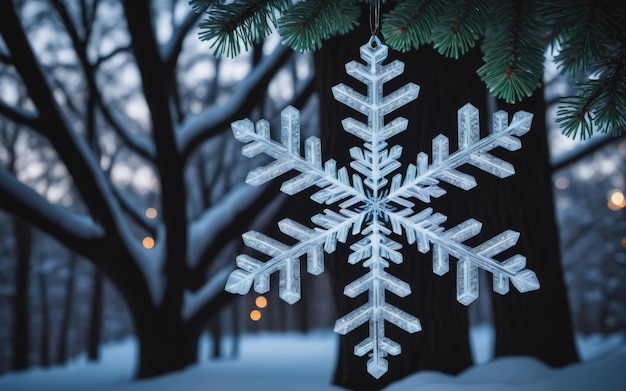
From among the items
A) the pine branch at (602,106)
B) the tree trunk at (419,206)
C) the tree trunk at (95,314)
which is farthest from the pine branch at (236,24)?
the tree trunk at (95,314)

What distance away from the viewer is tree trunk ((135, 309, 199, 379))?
16.0ft

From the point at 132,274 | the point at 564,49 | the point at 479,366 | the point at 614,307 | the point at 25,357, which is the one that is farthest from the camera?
the point at 614,307

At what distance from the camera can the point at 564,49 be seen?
1.73 metres

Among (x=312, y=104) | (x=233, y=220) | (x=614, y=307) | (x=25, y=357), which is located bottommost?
(x=25, y=357)

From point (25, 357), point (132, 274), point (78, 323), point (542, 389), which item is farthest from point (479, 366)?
point (78, 323)

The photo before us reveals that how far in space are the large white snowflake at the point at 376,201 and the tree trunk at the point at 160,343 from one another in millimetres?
3525

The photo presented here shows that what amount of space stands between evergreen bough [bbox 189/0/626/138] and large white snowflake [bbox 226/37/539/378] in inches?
5.7

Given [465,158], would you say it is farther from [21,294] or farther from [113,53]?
[21,294]

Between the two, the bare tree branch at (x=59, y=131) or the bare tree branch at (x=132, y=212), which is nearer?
the bare tree branch at (x=59, y=131)

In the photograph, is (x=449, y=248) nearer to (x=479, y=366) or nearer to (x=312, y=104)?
(x=479, y=366)

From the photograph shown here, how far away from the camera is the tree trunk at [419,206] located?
10.0ft

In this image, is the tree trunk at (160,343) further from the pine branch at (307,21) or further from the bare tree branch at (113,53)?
the pine branch at (307,21)

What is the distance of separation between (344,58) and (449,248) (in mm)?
1867

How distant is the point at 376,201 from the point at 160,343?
12.5 feet
